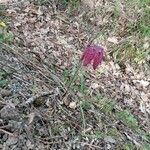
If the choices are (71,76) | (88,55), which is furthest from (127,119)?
(88,55)

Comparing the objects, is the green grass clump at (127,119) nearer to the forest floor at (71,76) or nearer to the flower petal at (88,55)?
the forest floor at (71,76)

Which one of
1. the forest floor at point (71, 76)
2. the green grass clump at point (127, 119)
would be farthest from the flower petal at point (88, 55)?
the green grass clump at point (127, 119)

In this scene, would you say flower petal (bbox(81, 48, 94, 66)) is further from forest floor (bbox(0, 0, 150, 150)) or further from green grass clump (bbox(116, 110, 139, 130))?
green grass clump (bbox(116, 110, 139, 130))

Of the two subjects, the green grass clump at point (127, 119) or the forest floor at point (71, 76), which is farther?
the green grass clump at point (127, 119)

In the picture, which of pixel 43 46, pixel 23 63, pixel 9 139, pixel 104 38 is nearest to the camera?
pixel 9 139

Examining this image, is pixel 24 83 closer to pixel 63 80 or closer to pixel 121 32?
pixel 63 80

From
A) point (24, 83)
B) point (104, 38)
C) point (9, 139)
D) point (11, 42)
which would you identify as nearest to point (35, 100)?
point (24, 83)

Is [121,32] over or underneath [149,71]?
over

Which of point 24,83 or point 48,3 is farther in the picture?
point 48,3
